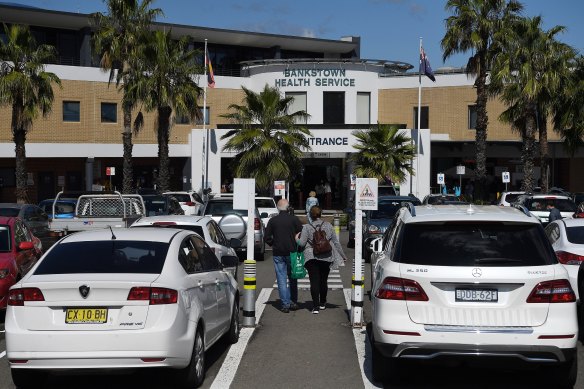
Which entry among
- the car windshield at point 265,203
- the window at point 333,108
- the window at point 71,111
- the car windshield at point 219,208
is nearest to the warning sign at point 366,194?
the car windshield at point 219,208

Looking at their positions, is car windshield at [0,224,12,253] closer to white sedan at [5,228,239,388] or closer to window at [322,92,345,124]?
white sedan at [5,228,239,388]

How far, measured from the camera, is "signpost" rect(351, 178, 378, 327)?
12.1 m

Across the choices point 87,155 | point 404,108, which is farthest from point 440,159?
point 87,155

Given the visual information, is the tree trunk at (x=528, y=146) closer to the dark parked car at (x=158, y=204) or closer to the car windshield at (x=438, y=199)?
the car windshield at (x=438, y=199)

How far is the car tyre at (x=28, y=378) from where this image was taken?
26.6ft

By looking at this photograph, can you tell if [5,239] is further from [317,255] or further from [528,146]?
[528,146]

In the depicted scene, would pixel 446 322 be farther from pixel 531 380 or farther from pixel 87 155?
pixel 87 155

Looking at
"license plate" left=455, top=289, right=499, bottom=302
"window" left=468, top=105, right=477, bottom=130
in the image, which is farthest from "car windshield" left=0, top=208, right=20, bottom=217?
"window" left=468, top=105, right=477, bottom=130

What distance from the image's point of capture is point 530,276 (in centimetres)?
766

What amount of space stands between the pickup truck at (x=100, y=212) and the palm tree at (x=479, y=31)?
19912 millimetres

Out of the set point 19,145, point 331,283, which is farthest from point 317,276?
point 19,145

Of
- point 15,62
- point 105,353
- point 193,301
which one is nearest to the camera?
point 105,353

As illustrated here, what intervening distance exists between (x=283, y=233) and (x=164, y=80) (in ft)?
84.4

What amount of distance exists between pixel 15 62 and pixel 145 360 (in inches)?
1185
